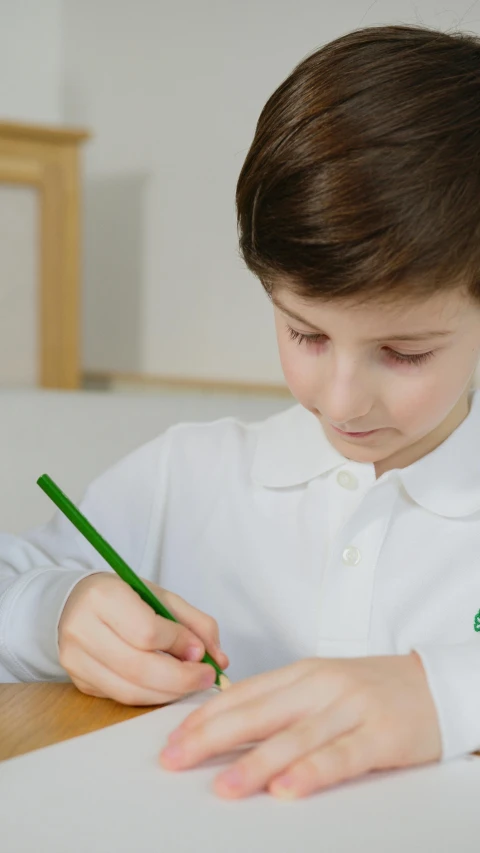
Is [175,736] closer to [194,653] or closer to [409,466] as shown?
[194,653]

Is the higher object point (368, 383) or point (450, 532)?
point (368, 383)

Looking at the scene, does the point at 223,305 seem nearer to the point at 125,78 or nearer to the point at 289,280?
the point at 125,78

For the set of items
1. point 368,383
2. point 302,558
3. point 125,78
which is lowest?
point 302,558

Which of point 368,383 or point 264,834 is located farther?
point 368,383

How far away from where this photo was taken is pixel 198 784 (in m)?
0.46

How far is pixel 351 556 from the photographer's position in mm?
778

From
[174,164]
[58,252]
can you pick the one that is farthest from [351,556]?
[174,164]

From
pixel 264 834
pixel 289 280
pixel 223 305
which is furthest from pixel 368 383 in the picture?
pixel 223 305

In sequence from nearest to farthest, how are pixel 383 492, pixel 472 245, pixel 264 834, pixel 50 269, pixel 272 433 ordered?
pixel 264 834, pixel 472 245, pixel 383 492, pixel 272 433, pixel 50 269

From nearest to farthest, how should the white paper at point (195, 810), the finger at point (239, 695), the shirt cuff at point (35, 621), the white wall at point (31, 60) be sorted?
the white paper at point (195, 810), the finger at point (239, 695), the shirt cuff at point (35, 621), the white wall at point (31, 60)

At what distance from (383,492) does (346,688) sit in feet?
0.96

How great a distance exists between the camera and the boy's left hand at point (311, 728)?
0.46m

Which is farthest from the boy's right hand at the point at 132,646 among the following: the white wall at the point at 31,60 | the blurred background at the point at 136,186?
the white wall at the point at 31,60

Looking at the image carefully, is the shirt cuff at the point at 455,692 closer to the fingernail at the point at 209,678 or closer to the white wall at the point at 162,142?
the fingernail at the point at 209,678
